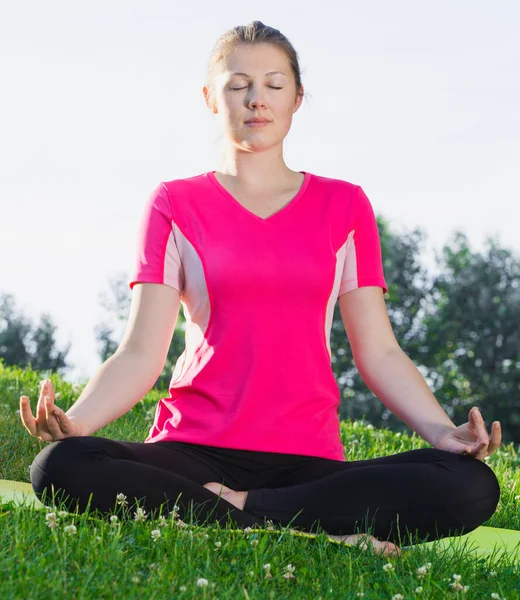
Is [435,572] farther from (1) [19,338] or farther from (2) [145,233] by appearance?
(1) [19,338]

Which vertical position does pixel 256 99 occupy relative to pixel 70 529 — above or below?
above

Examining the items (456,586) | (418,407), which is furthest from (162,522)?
(418,407)

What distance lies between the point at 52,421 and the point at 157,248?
105cm

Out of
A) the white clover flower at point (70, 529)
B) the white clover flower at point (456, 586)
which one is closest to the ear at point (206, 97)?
the white clover flower at point (70, 529)

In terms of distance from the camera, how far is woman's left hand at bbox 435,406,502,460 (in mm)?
3881

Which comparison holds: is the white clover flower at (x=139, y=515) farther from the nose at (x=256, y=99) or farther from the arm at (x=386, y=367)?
the nose at (x=256, y=99)

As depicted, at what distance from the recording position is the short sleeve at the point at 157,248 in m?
4.48

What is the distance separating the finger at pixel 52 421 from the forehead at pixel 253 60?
6.09 ft

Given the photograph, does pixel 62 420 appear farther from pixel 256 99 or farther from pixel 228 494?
pixel 256 99

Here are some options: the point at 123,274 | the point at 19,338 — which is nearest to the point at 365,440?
the point at 19,338

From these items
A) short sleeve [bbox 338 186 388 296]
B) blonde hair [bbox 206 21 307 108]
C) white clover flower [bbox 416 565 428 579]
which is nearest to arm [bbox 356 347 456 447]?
short sleeve [bbox 338 186 388 296]

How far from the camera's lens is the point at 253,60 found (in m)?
4.64

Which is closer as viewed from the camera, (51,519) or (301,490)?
(51,519)

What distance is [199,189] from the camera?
4723 millimetres
